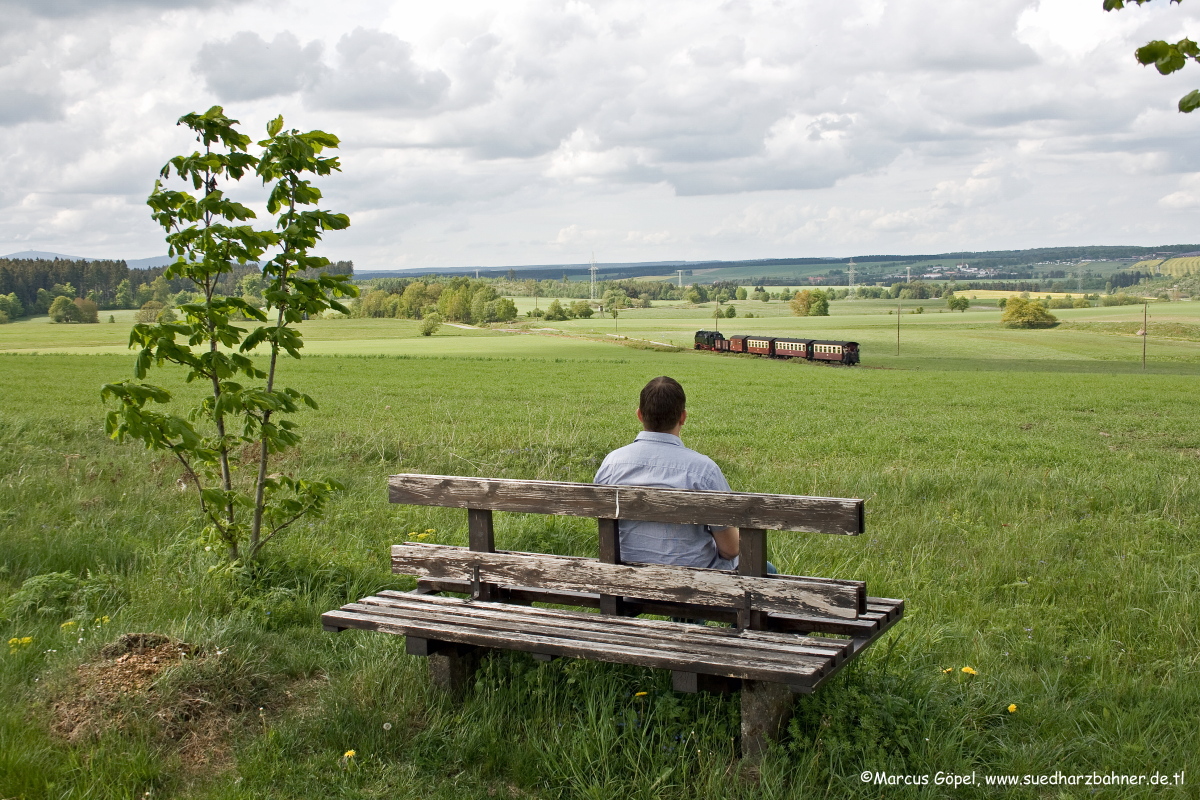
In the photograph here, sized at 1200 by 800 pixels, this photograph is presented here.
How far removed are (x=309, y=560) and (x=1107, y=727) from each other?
187 inches

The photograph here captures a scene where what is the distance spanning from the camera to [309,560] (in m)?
6.41

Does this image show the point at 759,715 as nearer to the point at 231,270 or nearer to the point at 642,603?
the point at 642,603

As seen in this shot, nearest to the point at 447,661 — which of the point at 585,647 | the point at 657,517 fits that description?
the point at 585,647

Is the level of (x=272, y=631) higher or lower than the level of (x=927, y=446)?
higher

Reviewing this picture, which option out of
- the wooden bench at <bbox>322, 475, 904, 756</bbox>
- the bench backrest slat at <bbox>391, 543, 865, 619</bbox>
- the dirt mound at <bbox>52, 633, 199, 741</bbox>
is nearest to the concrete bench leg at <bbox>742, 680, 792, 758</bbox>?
the wooden bench at <bbox>322, 475, 904, 756</bbox>

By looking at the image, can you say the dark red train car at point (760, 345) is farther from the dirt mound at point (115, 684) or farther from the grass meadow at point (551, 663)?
the dirt mound at point (115, 684)

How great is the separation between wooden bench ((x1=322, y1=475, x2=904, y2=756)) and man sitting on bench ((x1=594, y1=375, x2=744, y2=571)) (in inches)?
9.4

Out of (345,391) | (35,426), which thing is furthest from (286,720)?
(345,391)

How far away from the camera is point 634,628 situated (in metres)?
4.03

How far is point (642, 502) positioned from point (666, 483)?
1.24ft

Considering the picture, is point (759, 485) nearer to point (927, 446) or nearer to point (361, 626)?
point (361, 626)

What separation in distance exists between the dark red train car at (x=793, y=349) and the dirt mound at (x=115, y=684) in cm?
6442

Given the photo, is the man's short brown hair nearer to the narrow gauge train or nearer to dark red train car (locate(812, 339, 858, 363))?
the narrow gauge train

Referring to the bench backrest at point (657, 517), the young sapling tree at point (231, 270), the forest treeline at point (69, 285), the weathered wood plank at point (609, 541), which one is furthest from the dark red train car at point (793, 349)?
the weathered wood plank at point (609, 541)
